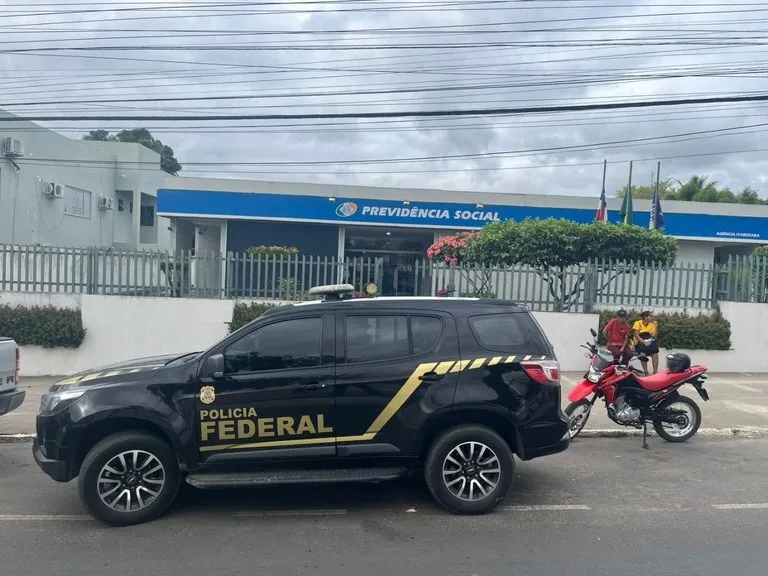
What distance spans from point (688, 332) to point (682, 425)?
5.31 m

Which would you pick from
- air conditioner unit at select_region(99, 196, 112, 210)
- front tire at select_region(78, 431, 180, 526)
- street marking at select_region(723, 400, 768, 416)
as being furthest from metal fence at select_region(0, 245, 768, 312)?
air conditioner unit at select_region(99, 196, 112, 210)

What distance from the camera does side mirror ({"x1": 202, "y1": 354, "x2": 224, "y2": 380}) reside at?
16.9 feet

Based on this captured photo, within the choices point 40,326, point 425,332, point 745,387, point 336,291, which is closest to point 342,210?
point 40,326

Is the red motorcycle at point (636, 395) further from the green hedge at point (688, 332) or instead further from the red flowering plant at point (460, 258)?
the green hedge at point (688, 332)

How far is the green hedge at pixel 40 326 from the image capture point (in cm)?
1203

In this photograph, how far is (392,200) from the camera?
22.1 meters

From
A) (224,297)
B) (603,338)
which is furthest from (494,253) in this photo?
(224,297)

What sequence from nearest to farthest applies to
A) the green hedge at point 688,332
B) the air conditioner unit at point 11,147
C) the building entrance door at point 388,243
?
the green hedge at point 688,332 → the building entrance door at point 388,243 → the air conditioner unit at point 11,147

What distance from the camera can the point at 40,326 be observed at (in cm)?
1206

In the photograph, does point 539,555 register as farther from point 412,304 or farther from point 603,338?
point 603,338

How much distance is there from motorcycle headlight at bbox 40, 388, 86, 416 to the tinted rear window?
3.26 m

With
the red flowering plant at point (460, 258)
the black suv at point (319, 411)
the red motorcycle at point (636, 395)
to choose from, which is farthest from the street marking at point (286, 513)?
the red flowering plant at point (460, 258)

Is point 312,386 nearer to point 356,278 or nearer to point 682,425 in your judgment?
point 682,425

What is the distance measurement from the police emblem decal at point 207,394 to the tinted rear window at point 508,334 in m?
2.21
